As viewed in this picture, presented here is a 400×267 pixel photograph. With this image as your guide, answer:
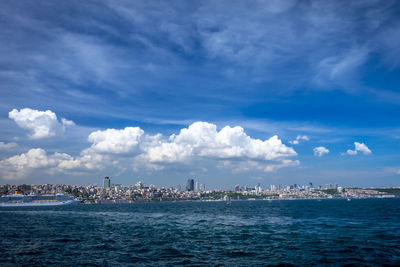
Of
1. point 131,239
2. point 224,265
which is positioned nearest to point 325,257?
point 224,265

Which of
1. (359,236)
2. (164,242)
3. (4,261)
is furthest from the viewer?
(359,236)

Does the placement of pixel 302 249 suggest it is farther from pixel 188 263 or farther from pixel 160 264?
pixel 160 264

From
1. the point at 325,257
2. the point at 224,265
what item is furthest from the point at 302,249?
the point at 224,265

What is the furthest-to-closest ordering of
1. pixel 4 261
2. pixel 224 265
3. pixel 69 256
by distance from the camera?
1. pixel 69 256
2. pixel 4 261
3. pixel 224 265

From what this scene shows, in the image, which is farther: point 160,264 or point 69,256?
point 69,256

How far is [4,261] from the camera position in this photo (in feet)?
92.4

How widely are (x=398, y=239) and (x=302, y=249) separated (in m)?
17.5

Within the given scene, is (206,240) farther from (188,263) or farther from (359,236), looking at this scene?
(359,236)

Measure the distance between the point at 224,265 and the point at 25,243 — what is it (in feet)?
103

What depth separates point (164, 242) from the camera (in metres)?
39.2

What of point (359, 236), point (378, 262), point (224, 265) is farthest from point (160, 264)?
point (359, 236)

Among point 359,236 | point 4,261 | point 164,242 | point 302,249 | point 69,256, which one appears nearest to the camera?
point 4,261

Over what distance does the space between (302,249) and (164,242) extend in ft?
61.9

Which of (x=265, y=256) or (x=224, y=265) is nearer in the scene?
(x=224, y=265)
